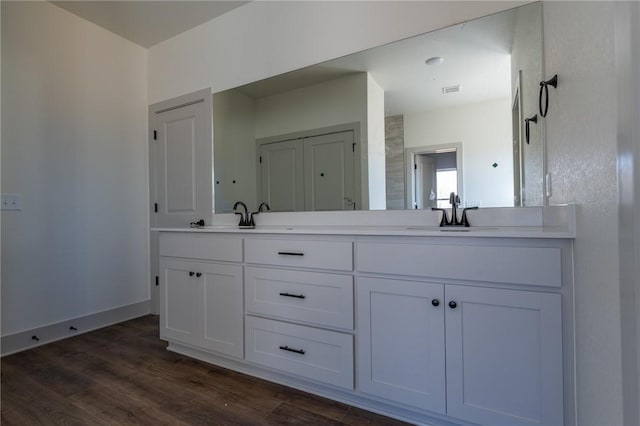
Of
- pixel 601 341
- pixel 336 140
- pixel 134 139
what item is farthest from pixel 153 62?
pixel 601 341

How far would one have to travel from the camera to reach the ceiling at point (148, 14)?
252 cm

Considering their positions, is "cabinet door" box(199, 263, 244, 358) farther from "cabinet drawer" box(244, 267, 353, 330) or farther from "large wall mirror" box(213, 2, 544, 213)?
"large wall mirror" box(213, 2, 544, 213)

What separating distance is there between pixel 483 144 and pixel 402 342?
117cm

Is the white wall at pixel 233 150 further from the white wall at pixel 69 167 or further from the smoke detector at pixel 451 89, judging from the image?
the smoke detector at pixel 451 89

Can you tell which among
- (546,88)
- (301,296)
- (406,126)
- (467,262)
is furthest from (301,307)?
(546,88)

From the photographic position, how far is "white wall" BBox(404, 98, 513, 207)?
167 cm

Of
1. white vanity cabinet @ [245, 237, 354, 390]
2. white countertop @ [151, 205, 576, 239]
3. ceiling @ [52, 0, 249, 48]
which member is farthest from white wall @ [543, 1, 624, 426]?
ceiling @ [52, 0, 249, 48]

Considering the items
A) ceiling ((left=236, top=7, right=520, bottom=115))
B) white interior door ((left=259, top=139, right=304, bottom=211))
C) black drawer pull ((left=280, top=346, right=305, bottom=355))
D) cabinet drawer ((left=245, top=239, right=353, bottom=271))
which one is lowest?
black drawer pull ((left=280, top=346, right=305, bottom=355))

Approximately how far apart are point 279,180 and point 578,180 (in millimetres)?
1831

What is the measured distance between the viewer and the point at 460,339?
1.29 metres

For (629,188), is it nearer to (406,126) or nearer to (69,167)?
(406,126)

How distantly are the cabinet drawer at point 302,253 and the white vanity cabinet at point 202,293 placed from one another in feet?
0.44

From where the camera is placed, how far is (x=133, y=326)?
2805 mm

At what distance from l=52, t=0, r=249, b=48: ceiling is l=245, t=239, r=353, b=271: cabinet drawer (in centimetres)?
208
